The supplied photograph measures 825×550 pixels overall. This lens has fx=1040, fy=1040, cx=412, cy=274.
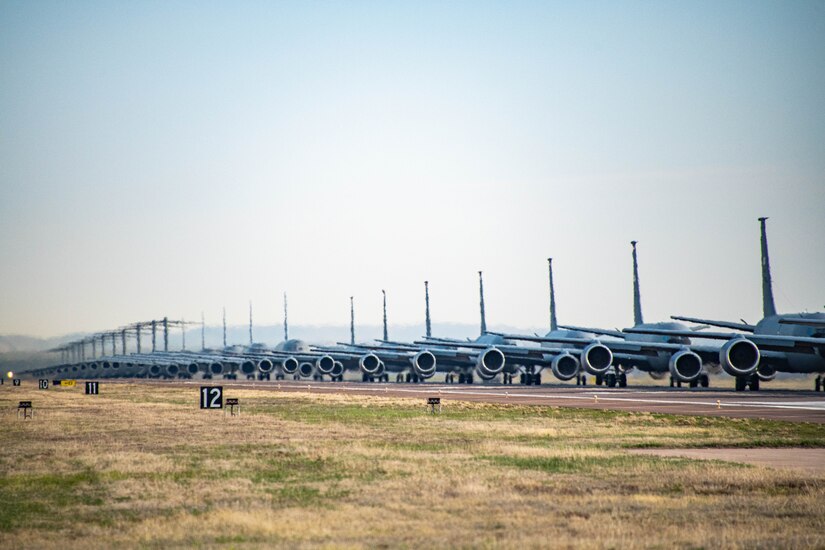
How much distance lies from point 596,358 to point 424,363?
29.9m

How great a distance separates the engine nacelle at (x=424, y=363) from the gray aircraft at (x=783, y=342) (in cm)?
3573

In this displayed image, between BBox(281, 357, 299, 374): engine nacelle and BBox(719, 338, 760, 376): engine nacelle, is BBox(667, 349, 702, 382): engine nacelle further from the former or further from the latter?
BBox(281, 357, 299, 374): engine nacelle

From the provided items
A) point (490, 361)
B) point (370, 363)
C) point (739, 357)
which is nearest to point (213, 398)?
point (739, 357)

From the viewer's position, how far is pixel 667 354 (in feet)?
234

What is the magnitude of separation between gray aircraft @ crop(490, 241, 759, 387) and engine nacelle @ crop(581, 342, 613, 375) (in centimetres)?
22

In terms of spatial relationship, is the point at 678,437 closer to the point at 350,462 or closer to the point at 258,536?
the point at 350,462

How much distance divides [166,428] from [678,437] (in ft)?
54.6

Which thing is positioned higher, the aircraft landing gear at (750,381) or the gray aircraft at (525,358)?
the gray aircraft at (525,358)

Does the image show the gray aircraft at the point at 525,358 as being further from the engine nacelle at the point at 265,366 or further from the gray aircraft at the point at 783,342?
the engine nacelle at the point at 265,366

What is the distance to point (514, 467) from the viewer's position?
71.7 ft

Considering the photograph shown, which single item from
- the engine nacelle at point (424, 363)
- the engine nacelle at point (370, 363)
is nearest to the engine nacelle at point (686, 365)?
the engine nacelle at point (424, 363)

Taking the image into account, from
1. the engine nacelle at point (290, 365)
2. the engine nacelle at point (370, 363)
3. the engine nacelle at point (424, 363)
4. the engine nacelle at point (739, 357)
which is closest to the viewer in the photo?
the engine nacelle at point (739, 357)

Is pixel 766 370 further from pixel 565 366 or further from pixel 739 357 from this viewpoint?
pixel 565 366

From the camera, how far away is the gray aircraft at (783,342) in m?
53.6
